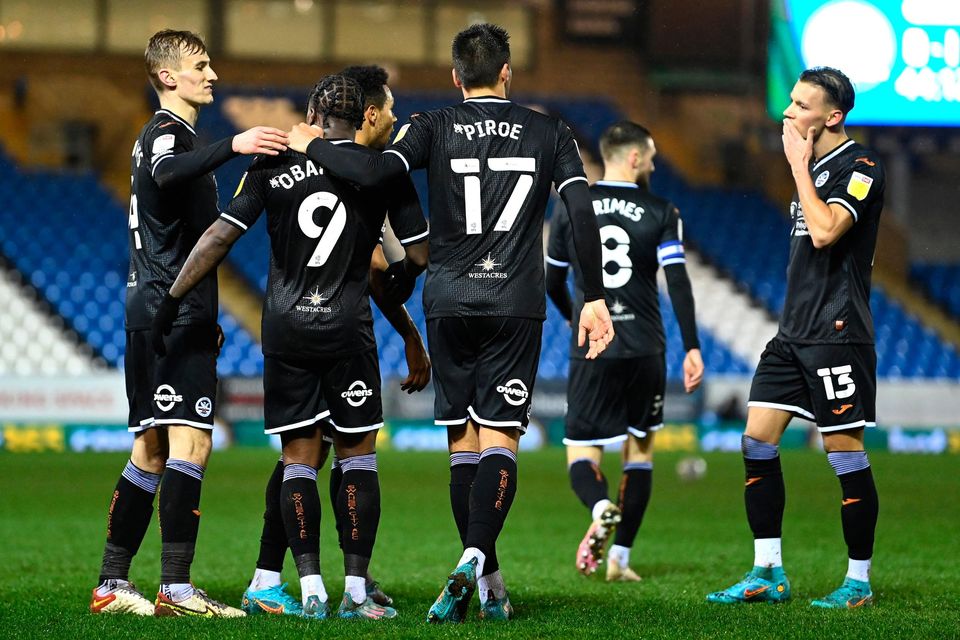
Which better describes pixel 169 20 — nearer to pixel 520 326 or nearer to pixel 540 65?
pixel 540 65

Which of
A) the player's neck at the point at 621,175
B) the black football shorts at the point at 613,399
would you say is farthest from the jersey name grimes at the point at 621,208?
the black football shorts at the point at 613,399

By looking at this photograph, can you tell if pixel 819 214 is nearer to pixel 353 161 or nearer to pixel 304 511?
pixel 353 161

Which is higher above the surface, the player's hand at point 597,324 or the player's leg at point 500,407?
the player's hand at point 597,324

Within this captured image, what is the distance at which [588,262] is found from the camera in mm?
4711

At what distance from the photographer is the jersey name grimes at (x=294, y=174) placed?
15.6 ft

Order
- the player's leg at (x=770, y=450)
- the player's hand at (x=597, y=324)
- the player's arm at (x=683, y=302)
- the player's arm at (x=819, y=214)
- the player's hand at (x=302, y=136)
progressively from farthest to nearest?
the player's arm at (x=683, y=302)
the player's leg at (x=770, y=450)
the player's arm at (x=819, y=214)
the player's hand at (x=302, y=136)
the player's hand at (x=597, y=324)

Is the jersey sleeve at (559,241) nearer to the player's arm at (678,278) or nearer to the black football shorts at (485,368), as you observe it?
the player's arm at (678,278)

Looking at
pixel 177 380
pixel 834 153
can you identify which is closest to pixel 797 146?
pixel 834 153

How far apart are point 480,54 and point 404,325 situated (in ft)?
3.82

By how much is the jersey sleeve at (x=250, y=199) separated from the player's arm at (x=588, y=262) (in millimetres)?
1170

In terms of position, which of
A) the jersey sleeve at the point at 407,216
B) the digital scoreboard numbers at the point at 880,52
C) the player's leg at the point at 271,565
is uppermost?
the digital scoreboard numbers at the point at 880,52

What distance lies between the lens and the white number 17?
4785 mm

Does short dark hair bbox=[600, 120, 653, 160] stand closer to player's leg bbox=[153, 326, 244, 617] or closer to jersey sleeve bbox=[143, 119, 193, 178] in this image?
jersey sleeve bbox=[143, 119, 193, 178]

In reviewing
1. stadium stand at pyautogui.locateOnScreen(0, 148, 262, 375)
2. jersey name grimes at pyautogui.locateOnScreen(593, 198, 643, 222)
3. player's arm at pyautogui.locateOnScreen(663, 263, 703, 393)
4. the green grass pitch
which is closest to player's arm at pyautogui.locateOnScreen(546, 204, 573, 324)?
jersey name grimes at pyautogui.locateOnScreen(593, 198, 643, 222)
